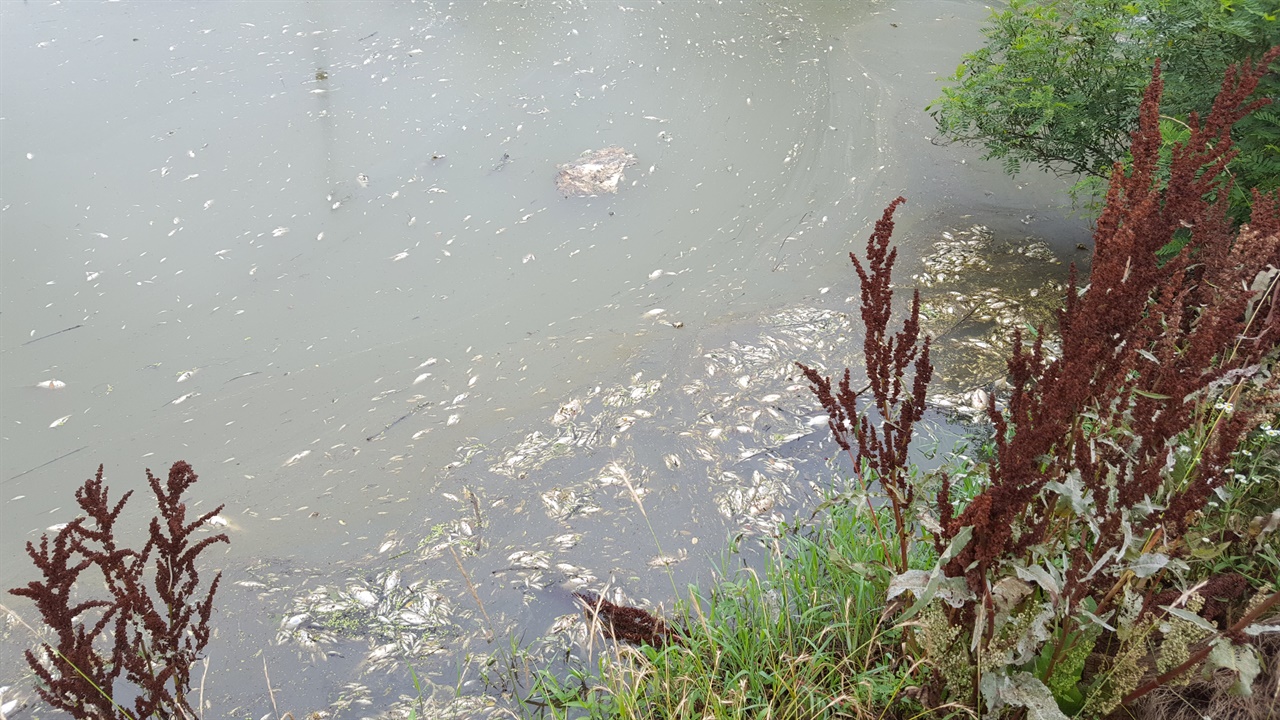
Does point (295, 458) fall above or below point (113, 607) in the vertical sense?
below

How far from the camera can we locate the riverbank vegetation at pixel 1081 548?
5.37 ft

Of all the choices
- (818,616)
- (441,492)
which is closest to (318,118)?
(441,492)

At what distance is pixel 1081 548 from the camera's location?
5.35 feet

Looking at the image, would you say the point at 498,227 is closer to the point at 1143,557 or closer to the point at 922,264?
the point at 922,264

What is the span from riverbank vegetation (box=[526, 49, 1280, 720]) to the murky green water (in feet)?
1.66

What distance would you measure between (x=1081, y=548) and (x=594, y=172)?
11.1ft

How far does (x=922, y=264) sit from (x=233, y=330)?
2.90m

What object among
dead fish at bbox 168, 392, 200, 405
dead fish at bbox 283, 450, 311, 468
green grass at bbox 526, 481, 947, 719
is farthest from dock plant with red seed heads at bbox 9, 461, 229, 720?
dead fish at bbox 168, 392, 200, 405

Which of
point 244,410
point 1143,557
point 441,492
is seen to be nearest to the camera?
point 1143,557

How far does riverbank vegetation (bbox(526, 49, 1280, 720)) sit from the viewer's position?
5.37ft

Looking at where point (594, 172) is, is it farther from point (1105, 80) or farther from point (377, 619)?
point (377, 619)

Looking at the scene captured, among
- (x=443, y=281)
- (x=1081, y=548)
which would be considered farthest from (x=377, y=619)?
(x=1081, y=548)

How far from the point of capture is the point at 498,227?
4.34 metres

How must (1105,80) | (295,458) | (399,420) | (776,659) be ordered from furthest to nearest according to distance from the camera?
(1105,80), (399,420), (295,458), (776,659)
